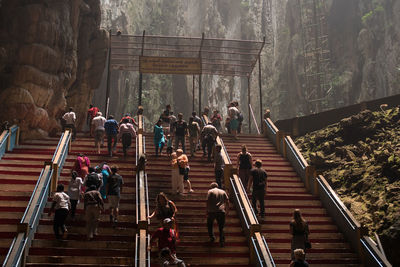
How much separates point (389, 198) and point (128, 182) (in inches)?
325

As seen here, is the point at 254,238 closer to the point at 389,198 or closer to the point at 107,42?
the point at 389,198

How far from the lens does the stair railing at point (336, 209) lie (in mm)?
10422

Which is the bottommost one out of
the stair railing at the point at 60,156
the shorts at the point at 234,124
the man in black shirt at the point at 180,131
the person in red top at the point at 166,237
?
the person in red top at the point at 166,237

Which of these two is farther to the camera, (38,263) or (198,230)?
(198,230)

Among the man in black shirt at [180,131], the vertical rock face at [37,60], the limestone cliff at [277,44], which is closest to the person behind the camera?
the man in black shirt at [180,131]

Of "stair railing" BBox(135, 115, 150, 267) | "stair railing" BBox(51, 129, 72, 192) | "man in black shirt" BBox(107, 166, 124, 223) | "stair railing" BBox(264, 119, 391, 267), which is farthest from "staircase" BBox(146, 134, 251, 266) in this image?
"stair railing" BBox(264, 119, 391, 267)

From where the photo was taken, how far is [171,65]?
24.6 m

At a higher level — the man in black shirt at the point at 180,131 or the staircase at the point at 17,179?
the man in black shirt at the point at 180,131

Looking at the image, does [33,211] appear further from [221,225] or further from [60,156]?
[221,225]

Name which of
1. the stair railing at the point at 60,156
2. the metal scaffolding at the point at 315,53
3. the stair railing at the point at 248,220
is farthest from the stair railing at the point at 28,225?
the metal scaffolding at the point at 315,53

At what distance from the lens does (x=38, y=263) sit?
9180mm

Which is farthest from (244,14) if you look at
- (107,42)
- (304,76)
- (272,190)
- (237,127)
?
(272,190)

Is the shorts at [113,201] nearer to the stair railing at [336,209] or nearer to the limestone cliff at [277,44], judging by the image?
the stair railing at [336,209]

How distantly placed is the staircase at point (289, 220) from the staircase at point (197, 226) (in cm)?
87
